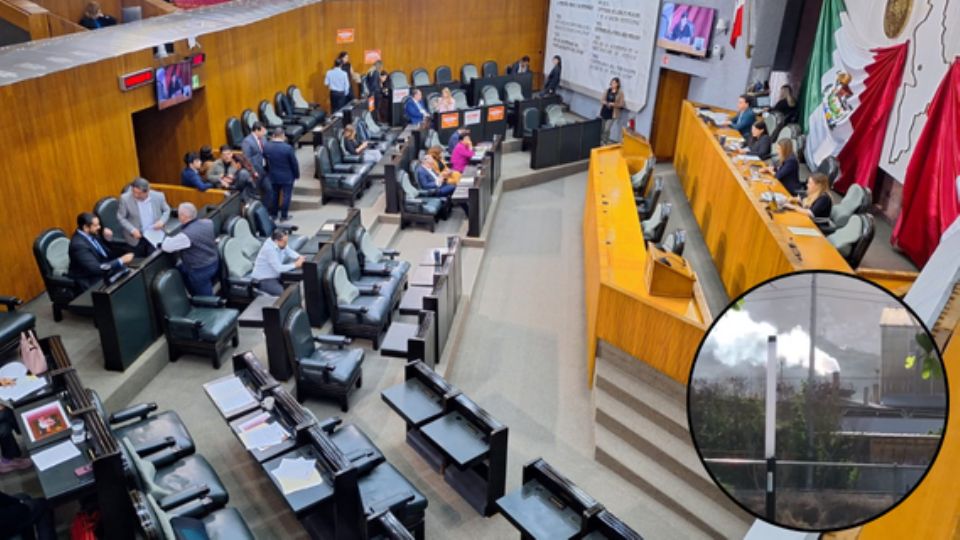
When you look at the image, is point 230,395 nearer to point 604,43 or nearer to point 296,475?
point 296,475

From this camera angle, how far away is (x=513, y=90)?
15570 millimetres

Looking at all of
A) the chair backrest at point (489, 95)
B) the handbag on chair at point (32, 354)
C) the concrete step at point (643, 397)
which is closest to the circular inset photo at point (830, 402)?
the concrete step at point (643, 397)

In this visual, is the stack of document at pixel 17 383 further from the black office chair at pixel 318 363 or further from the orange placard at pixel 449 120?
the orange placard at pixel 449 120

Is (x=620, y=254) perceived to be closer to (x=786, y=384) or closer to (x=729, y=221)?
(x=729, y=221)

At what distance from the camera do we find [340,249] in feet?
24.7

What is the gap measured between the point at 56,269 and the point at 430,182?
4950 millimetres

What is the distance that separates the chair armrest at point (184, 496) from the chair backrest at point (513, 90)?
12156 millimetres

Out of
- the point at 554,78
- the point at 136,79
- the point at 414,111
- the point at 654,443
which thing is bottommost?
the point at 654,443

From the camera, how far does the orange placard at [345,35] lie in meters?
14.5

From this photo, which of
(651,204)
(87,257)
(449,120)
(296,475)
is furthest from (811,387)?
(449,120)

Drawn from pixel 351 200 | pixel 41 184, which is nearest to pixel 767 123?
pixel 351 200

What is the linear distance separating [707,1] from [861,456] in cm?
1253

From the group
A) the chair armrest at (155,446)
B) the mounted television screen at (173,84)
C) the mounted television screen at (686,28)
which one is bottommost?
the chair armrest at (155,446)

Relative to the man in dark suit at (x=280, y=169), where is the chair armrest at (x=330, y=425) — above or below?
below
